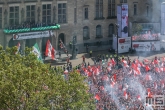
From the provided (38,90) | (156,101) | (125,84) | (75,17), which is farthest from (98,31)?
(38,90)

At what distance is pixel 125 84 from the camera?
Result: 46906mm

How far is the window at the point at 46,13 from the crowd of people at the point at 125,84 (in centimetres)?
1374

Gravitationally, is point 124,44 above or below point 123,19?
below

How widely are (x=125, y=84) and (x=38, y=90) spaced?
14.8 metres

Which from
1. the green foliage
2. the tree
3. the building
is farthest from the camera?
the green foliage

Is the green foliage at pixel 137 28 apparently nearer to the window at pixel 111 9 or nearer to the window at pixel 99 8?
the window at pixel 111 9

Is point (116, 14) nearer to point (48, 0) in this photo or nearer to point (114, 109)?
point (48, 0)

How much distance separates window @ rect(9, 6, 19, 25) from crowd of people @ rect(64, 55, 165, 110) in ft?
47.4

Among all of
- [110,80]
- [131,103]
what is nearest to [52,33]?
[110,80]

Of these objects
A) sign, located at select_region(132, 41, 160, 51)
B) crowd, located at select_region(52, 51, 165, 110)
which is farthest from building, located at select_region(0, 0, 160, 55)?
crowd, located at select_region(52, 51, 165, 110)

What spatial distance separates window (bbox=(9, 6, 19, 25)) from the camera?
6550 cm

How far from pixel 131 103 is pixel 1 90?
40.9ft

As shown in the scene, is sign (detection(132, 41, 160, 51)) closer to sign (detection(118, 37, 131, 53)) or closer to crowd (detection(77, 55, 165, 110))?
sign (detection(118, 37, 131, 53))

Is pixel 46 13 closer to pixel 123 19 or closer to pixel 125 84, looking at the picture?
pixel 123 19
